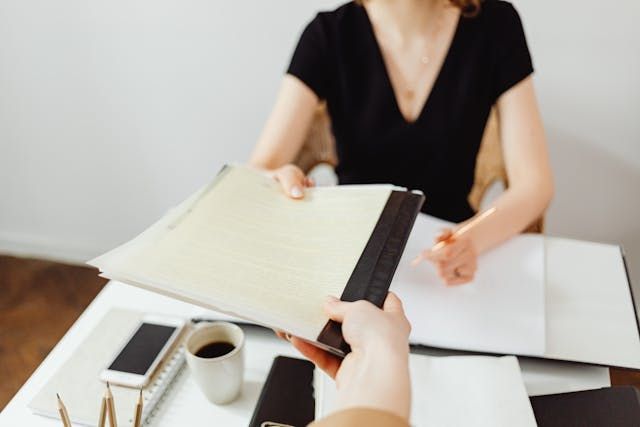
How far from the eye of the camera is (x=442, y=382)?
710mm

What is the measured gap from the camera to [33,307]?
6.81ft

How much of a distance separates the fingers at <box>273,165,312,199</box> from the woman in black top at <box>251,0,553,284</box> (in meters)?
0.23

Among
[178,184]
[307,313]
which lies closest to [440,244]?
[307,313]

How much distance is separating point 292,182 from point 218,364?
0.32 meters

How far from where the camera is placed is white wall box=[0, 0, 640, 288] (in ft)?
5.11

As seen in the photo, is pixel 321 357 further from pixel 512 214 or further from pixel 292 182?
pixel 512 214

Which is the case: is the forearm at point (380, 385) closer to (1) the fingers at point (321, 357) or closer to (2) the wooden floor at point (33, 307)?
(1) the fingers at point (321, 357)

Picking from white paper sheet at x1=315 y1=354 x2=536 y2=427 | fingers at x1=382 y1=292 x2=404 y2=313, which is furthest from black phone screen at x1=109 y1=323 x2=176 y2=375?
fingers at x1=382 y1=292 x2=404 y2=313

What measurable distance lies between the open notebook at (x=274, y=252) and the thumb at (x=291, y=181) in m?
0.01

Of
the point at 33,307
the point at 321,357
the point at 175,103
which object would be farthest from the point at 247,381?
the point at 33,307

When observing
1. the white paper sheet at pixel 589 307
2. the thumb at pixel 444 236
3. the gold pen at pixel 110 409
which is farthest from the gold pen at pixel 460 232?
the gold pen at pixel 110 409

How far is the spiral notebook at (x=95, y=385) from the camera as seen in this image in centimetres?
72

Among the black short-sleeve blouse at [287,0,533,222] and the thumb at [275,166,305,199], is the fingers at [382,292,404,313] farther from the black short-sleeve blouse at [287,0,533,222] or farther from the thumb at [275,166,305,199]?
the black short-sleeve blouse at [287,0,533,222]

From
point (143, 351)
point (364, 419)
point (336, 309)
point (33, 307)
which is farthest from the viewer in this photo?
point (33, 307)
